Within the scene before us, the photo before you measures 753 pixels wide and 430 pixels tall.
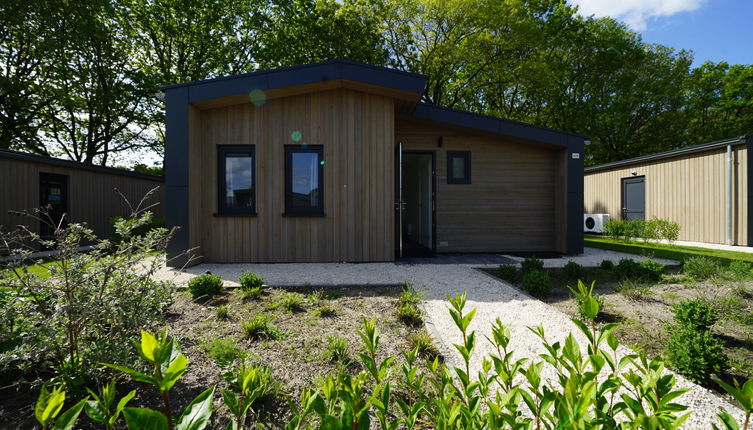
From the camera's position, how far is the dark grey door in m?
12.0

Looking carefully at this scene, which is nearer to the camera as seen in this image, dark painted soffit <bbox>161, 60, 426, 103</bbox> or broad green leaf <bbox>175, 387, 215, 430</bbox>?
broad green leaf <bbox>175, 387, 215, 430</bbox>

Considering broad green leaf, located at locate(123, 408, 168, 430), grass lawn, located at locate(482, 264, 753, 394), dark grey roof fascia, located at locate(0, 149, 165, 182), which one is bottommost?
grass lawn, located at locate(482, 264, 753, 394)

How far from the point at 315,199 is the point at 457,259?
3236 millimetres

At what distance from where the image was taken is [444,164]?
7840mm

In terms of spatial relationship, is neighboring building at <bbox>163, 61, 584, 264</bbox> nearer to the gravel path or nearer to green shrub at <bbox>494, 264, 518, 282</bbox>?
the gravel path

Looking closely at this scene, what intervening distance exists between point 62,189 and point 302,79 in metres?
8.28

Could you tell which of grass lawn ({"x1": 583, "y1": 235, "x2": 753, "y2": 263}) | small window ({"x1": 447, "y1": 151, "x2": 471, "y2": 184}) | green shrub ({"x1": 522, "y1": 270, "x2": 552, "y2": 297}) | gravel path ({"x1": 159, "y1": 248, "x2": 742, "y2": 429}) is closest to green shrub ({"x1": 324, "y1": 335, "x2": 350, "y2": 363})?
gravel path ({"x1": 159, "y1": 248, "x2": 742, "y2": 429})

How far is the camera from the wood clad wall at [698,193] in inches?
351

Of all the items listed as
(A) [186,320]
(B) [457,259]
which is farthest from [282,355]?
(B) [457,259]

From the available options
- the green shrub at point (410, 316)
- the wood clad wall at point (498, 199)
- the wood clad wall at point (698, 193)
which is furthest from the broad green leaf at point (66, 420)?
the wood clad wall at point (698, 193)

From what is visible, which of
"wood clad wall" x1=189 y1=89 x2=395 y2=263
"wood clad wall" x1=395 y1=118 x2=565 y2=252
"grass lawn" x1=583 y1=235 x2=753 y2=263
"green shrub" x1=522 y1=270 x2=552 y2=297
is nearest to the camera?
"green shrub" x1=522 y1=270 x2=552 y2=297

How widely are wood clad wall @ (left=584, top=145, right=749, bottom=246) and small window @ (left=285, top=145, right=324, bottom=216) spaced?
443 inches

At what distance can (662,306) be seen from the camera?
3.59m

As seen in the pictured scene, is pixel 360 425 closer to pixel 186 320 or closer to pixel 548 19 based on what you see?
pixel 186 320
